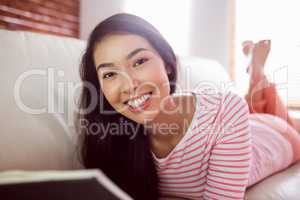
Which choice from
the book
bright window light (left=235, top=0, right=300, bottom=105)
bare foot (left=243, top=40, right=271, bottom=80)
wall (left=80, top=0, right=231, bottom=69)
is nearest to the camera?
the book

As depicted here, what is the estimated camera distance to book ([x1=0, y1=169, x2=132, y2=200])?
0.27m

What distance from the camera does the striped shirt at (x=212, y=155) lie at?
662 mm

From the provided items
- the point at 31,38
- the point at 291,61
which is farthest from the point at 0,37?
the point at 291,61

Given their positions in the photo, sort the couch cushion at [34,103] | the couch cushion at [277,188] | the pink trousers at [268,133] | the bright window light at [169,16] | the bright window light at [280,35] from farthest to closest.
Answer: the bright window light at [280,35] < the bright window light at [169,16] < the pink trousers at [268,133] < the couch cushion at [277,188] < the couch cushion at [34,103]

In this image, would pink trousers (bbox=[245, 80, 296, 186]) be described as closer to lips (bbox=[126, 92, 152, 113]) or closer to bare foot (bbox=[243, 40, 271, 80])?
bare foot (bbox=[243, 40, 271, 80])

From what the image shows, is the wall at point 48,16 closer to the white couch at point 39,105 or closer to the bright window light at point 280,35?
the white couch at point 39,105

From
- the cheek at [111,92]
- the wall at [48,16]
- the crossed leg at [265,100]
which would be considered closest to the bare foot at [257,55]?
the crossed leg at [265,100]

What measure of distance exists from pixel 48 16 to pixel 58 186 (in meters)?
1.43

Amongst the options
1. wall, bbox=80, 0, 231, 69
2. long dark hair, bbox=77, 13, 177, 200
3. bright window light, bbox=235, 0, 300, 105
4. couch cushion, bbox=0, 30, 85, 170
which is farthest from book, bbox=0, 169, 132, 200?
bright window light, bbox=235, 0, 300, 105

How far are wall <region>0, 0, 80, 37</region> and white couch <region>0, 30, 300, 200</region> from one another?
0.80 m

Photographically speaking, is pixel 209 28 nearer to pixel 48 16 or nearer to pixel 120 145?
pixel 48 16

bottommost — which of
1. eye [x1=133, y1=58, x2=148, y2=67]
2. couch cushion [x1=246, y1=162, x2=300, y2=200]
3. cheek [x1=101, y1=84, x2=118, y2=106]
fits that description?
couch cushion [x1=246, y1=162, x2=300, y2=200]

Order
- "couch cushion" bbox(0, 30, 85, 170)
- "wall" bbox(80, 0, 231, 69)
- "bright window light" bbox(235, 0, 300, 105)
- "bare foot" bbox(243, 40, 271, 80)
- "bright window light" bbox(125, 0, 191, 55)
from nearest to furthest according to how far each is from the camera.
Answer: "couch cushion" bbox(0, 30, 85, 170)
"bright window light" bbox(125, 0, 191, 55)
"bare foot" bbox(243, 40, 271, 80)
"bright window light" bbox(235, 0, 300, 105)
"wall" bbox(80, 0, 231, 69)

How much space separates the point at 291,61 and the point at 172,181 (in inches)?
47.4
